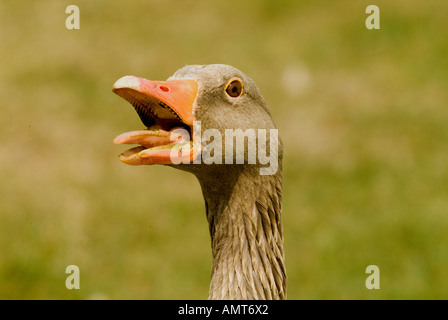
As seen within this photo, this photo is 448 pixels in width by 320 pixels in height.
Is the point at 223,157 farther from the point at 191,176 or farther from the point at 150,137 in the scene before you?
the point at 191,176

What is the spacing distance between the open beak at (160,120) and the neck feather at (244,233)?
11.8 inches

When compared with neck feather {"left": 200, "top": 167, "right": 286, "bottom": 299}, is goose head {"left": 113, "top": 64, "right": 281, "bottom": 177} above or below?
above

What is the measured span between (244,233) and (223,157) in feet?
1.24

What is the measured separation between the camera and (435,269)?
5.45 metres

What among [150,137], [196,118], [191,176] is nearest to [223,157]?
[196,118]

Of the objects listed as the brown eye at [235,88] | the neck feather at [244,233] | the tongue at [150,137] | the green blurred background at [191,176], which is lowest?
the neck feather at [244,233]

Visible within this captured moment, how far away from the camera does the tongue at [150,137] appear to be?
2561 millimetres

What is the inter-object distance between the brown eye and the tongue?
29 centimetres

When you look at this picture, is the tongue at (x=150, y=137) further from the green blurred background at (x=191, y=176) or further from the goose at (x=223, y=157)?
the green blurred background at (x=191, y=176)

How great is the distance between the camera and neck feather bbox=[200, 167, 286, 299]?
2.94 m

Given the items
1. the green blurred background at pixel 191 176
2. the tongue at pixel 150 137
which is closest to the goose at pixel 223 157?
the tongue at pixel 150 137

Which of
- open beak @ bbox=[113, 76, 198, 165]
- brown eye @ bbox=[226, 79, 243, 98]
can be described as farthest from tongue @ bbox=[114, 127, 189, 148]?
brown eye @ bbox=[226, 79, 243, 98]

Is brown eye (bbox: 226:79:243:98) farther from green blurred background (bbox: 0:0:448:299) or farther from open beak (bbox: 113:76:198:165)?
green blurred background (bbox: 0:0:448:299)
